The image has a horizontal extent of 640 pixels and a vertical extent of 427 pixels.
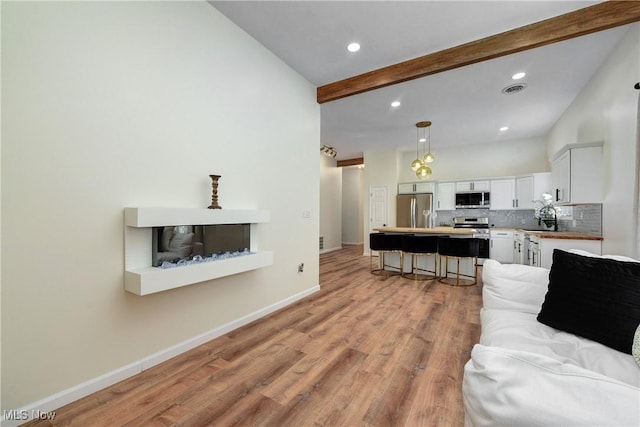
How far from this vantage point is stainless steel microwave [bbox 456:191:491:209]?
6530 mm

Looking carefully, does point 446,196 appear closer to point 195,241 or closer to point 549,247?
point 549,247

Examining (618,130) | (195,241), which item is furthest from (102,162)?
(618,130)

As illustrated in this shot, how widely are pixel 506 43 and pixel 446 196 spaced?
462 centimetres

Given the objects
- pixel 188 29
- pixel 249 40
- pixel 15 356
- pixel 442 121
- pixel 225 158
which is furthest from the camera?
pixel 442 121

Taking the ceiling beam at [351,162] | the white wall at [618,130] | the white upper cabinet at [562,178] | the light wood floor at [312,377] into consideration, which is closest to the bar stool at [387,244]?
the light wood floor at [312,377]

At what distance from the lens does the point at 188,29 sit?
2.36 metres

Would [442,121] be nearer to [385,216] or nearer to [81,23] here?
[385,216]

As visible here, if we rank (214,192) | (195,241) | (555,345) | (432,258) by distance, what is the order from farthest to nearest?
(432,258), (214,192), (195,241), (555,345)

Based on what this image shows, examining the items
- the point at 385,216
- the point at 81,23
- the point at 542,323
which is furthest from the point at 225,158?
the point at 385,216

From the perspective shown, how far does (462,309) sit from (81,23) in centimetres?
445

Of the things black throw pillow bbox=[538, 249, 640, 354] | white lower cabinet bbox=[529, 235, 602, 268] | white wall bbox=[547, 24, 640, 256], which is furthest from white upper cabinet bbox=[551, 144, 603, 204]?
black throw pillow bbox=[538, 249, 640, 354]

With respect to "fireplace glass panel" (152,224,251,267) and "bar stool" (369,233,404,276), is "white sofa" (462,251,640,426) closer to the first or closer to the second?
"fireplace glass panel" (152,224,251,267)

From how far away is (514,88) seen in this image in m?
3.96

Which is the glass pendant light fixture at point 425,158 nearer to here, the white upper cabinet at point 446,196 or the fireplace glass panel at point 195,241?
the white upper cabinet at point 446,196
